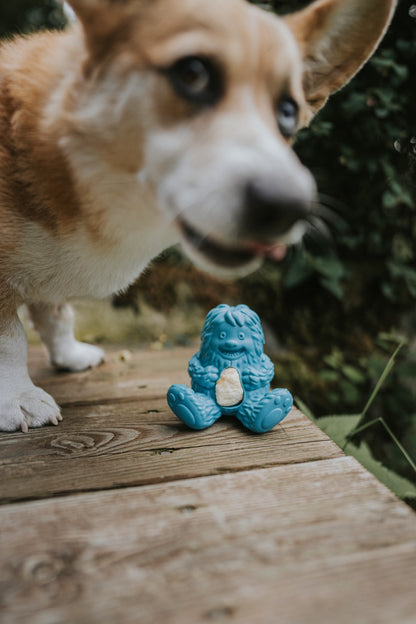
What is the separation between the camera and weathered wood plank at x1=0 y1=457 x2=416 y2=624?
77cm

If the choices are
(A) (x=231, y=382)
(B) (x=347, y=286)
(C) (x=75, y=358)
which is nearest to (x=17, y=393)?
(C) (x=75, y=358)

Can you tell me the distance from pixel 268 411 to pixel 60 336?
90 centimetres

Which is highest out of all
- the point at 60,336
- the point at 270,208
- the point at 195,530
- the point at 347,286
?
the point at 270,208

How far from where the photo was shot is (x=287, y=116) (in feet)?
3.84

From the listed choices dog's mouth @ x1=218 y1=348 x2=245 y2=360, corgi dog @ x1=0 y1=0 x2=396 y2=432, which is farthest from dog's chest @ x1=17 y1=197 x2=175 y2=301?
dog's mouth @ x1=218 y1=348 x2=245 y2=360

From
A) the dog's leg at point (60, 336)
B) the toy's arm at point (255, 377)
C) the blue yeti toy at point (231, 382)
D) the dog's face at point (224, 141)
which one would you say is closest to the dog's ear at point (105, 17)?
the dog's face at point (224, 141)

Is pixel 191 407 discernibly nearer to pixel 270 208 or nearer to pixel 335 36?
pixel 270 208

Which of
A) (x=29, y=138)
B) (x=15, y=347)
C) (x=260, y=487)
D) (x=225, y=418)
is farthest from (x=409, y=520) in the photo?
(x=29, y=138)

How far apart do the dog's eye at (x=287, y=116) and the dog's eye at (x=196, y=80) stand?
0.19 metres

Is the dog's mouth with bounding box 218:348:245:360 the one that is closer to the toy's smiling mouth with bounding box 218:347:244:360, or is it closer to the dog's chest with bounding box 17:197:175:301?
the toy's smiling mouth with bounding box 218:347:244:360

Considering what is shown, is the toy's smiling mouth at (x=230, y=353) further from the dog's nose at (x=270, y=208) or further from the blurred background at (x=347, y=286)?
the blurred background at (x=347, y=286)

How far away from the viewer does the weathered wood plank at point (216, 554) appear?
0.77m

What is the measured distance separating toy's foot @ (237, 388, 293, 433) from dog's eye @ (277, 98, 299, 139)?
649 mm

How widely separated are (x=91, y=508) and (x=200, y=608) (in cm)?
33
